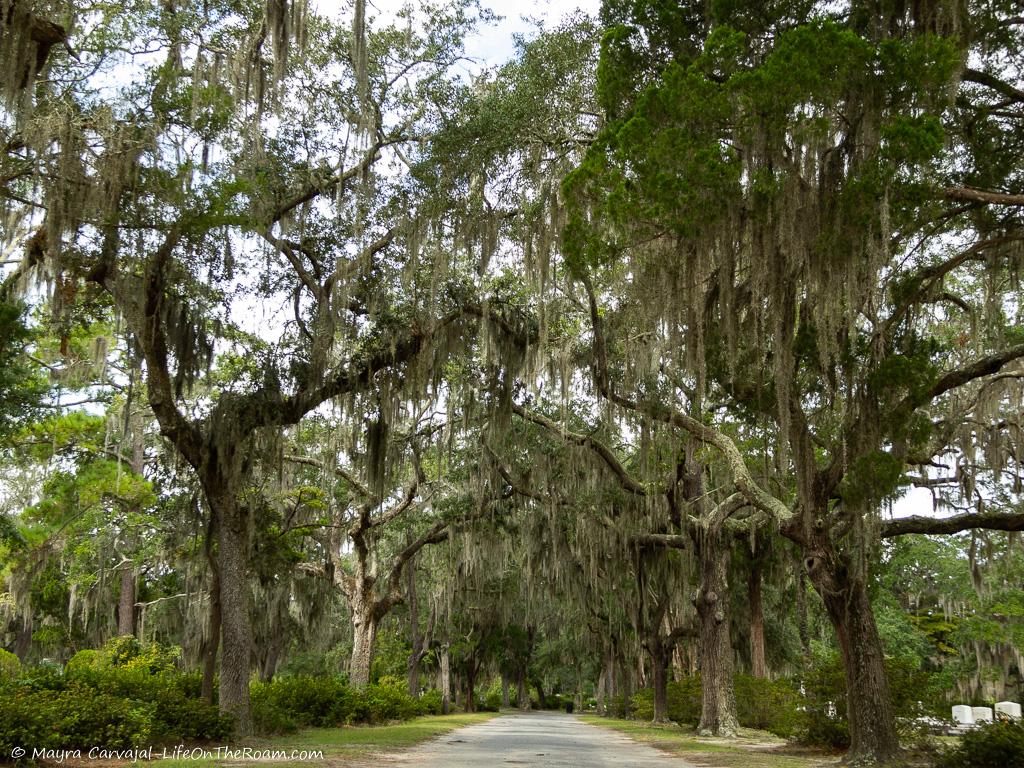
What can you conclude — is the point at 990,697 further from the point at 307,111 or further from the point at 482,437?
the point at 307,111

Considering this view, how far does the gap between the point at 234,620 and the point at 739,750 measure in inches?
320

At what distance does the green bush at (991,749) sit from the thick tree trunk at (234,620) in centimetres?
888

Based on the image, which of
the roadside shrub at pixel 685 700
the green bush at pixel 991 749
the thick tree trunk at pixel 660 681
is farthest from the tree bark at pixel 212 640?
the thick tree trunk at pixel 660 681

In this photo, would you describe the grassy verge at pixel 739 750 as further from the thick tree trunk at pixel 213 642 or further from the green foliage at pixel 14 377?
the green foliage at pixel 14 377

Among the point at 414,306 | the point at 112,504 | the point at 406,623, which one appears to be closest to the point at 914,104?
the point at 414,306

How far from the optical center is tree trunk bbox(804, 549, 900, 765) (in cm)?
916

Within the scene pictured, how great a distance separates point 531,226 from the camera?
10.9 m

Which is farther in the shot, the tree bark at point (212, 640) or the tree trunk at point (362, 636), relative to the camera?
the tree trunk at point (362, 636)

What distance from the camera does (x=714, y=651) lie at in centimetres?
1616

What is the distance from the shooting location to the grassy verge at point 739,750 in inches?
399

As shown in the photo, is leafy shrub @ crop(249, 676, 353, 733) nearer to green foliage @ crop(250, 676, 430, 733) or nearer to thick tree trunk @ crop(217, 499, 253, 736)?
green foliage @ crop(250, 676, 430, 733)

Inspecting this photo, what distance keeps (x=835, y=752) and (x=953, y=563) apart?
14.4 m

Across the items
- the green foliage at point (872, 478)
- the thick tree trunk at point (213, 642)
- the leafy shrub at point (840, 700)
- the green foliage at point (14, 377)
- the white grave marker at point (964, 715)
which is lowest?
the white grave marker at point (964, 715)

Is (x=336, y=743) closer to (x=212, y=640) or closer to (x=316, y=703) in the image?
(x=212, y=640)
